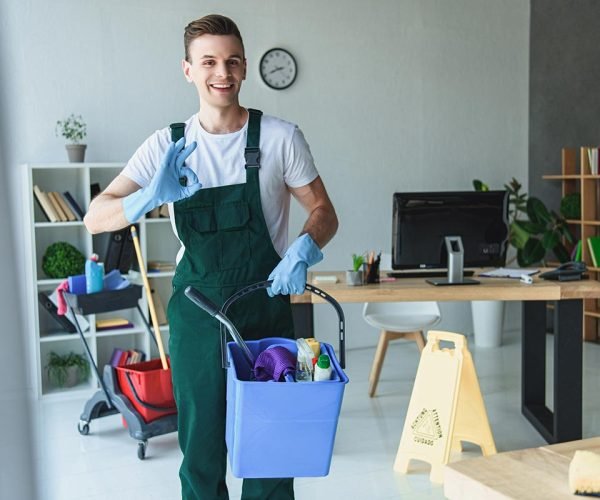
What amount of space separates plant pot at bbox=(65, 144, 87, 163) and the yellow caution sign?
270 centimetres

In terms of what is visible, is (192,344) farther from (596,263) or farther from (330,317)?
(596,263)

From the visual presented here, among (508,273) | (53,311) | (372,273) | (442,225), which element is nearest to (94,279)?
(53,311)

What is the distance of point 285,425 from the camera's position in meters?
1.85

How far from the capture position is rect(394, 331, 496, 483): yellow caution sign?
3.61 metres

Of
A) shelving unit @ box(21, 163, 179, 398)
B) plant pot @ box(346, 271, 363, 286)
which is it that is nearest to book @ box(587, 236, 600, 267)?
plant pot @ box(346, 271, 363, 286)

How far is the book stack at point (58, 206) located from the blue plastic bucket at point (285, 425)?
3.61 m

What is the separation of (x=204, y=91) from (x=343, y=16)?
4335 millimetres

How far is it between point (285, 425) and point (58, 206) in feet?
12.4

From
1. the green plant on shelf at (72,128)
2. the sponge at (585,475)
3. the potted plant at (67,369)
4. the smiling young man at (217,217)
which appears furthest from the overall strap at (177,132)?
the potted plant at (67,369)

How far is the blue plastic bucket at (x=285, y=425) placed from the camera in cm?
182

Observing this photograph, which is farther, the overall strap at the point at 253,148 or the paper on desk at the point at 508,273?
the paper on desk at the point at 508,273

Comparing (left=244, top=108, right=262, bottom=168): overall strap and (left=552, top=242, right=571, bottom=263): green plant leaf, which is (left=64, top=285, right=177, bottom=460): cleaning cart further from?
(left=552, top=242, right=571, bottom=263): green plant leaf

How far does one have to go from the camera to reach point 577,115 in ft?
22.0

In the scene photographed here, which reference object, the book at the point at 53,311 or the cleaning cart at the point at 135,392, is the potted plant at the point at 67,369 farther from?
the cleaning cart at the point at 135,392
